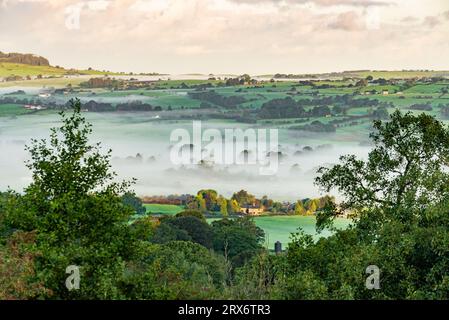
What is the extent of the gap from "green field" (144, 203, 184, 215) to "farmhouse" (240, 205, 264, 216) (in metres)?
5.16

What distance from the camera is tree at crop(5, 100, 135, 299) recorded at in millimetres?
13062

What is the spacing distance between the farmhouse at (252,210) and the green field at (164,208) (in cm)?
516

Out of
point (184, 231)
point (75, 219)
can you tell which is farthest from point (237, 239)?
point (75, 219)

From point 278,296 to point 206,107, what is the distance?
229 feet

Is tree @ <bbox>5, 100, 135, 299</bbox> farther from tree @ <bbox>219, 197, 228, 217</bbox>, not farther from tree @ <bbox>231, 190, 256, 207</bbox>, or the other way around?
tree @ <bbox>231, 190, 256, 207</bbox>

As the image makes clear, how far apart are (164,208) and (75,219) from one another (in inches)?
1856

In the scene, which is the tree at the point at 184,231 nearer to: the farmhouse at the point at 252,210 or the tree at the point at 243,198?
the farmhouse at the point at 252,210

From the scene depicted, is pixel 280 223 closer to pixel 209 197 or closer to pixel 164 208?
pixel 164 208

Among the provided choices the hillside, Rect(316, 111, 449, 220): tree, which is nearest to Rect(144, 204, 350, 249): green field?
the hillside

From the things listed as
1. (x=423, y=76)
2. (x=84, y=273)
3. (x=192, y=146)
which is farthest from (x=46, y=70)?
(x=84, y=273)

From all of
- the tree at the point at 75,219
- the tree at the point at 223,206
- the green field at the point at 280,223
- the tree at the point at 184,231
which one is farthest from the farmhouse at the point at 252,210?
the tree at the point at 75,219

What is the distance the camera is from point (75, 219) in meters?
14.0
